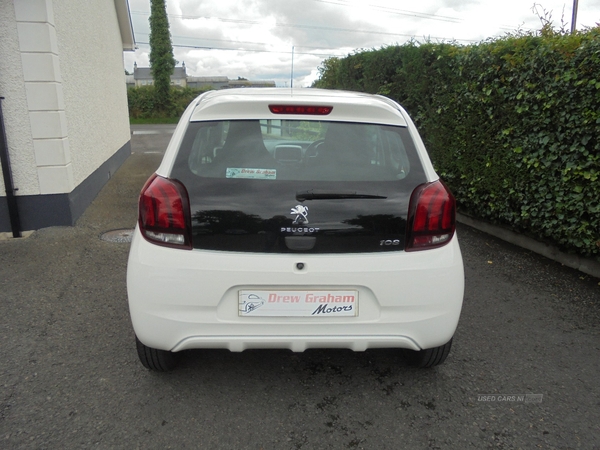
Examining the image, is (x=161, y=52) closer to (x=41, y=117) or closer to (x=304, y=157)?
(x=41, y=117)

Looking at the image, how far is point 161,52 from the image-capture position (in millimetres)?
41312

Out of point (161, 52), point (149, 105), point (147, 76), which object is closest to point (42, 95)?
point (149, 105)

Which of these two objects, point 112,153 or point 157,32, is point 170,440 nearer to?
point 112,153

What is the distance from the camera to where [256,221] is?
8.05 feet

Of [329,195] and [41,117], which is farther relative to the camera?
[41,117]

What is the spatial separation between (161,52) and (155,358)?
4279 centimetres

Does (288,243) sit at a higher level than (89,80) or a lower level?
lower

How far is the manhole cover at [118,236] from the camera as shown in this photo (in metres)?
5.89

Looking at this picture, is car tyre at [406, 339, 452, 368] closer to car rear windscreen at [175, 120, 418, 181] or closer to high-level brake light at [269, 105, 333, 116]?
car rear windscreen at [175, 120, 418, 181]

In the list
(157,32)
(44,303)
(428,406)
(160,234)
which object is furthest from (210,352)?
(157,32)

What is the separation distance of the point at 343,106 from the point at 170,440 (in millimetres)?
1925

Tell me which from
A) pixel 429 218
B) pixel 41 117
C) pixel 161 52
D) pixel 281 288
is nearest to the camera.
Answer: pixel 281 288

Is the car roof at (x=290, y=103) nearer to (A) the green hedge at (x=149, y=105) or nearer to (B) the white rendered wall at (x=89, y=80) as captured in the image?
(B) the white rendered wall at (x=89, y=80)

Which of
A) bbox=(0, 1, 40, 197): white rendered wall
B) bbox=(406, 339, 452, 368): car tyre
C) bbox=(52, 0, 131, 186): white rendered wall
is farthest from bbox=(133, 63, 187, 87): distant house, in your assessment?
bbox=(406, 339, 452, 368): car tyre
